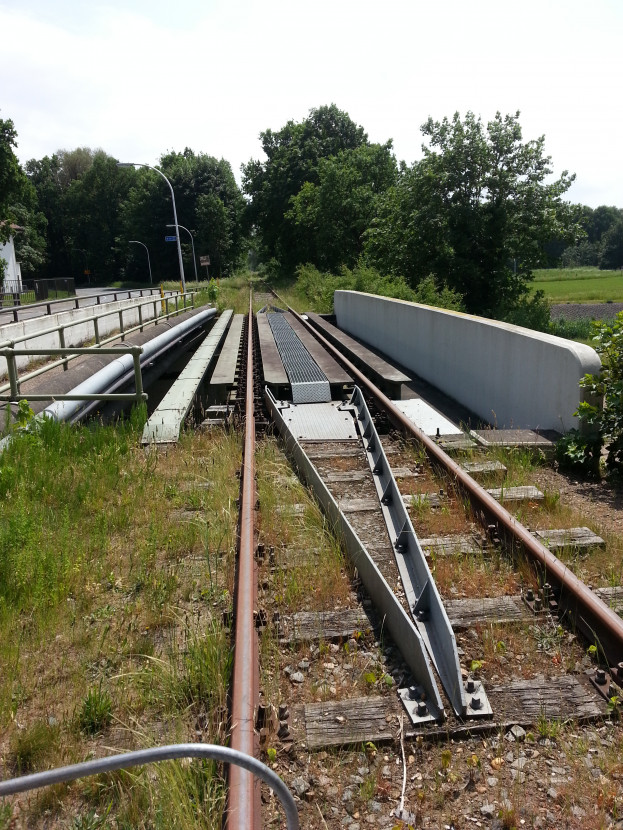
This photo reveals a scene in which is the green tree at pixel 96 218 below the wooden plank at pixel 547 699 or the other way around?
the other way around

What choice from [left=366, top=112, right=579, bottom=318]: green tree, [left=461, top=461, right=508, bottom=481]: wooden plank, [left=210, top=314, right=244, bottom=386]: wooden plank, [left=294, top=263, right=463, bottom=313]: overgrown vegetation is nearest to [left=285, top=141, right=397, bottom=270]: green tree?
[left=294, top=263, right=463, bottom=313]: overgrown vegetation

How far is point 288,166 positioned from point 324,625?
228 feet

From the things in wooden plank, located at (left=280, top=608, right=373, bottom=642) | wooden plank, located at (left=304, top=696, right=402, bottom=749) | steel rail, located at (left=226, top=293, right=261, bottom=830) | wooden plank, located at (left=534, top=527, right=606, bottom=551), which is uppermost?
steel rail, located at (left=226, top=293, right=261, bottom=830)

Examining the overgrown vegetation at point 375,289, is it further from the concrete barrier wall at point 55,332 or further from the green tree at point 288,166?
the green tree at point 288,166

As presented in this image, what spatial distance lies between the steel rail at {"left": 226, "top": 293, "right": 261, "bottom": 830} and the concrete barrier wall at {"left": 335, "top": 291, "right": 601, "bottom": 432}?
3.71 m

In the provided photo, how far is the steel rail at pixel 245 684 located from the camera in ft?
7.61

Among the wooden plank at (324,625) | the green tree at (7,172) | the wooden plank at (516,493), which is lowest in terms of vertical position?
the wooden plank at (324,625)

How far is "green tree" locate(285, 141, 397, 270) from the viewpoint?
4544cm

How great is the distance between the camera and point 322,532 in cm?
501

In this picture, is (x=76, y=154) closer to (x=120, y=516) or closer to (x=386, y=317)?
(x=386, y=317)

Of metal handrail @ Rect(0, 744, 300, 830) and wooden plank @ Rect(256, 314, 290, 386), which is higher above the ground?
metal handrail @ Rect(0, 744, 300, 830)

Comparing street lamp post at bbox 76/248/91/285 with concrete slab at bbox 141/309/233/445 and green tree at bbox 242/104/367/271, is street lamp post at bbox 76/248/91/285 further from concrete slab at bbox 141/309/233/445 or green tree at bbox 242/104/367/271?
concrete slab at bbox 141/309/233/445

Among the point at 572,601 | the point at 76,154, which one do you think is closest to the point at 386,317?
the point at 572,601

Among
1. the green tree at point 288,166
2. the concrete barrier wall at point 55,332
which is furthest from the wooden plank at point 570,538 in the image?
the green tree at point 288,166
